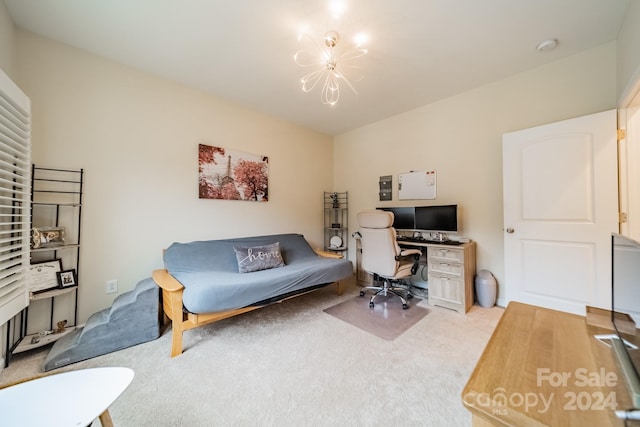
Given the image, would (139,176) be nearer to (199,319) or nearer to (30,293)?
(30,293)

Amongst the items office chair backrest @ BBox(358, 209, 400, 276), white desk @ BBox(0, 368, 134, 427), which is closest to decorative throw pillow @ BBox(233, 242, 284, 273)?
office chair backrest @ BBox(358, 209, 400, 276)

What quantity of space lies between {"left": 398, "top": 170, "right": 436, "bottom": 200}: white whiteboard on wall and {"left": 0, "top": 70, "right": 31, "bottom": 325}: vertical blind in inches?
147

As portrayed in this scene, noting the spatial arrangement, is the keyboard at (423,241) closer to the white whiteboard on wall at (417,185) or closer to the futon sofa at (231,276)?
the white whiteboard on wall at (417,185)

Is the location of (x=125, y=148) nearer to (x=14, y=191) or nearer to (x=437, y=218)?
(x=14, y=191)

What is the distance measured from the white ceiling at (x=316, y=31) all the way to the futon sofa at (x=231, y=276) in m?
1.90

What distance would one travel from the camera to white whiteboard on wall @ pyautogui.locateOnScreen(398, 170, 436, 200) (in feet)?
10.7

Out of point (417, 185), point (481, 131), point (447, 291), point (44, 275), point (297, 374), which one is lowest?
point (297, 374)

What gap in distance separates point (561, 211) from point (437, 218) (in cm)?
112

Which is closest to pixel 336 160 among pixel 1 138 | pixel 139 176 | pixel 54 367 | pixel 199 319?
pixel 139 176

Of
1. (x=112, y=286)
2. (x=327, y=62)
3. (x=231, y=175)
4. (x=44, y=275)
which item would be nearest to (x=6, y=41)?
(x=44, y=275)

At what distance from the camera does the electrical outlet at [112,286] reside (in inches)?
89.8

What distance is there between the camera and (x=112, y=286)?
2297 millimetres

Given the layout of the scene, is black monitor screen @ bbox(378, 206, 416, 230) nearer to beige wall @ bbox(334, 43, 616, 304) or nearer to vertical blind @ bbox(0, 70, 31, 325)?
beige wall @ bbox(334, 43, 616, 304)

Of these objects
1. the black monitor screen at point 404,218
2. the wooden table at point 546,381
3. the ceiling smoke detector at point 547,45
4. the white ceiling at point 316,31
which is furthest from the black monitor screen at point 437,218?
the wooden table at point 546,381
